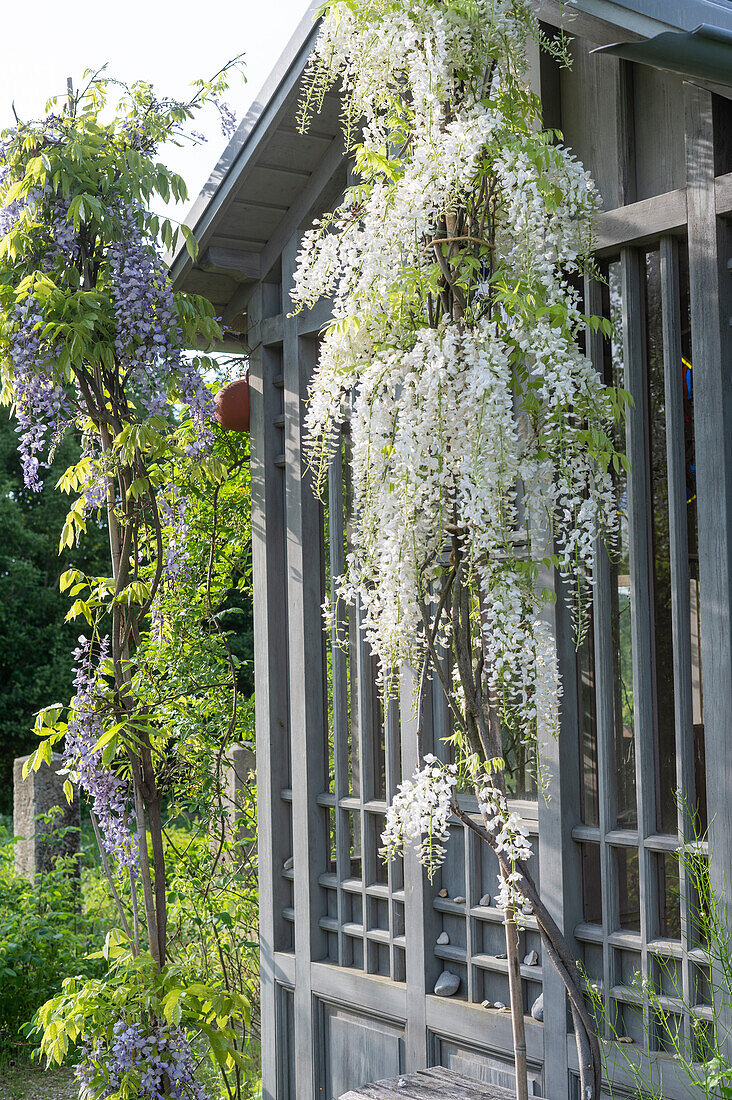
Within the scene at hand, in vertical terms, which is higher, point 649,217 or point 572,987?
point 649,217

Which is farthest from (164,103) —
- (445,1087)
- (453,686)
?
(445,1087)

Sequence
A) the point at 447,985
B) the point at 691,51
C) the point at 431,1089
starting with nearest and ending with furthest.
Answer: the point at 691,51 → the point at 431,1089 → the point at 447,985

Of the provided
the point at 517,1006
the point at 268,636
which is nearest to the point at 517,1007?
the point at 517,1006

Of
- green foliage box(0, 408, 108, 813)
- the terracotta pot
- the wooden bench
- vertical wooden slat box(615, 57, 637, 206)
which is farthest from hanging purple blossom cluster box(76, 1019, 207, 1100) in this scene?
green foliage box(0, 408, 108, 813)

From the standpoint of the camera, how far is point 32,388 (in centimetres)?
382

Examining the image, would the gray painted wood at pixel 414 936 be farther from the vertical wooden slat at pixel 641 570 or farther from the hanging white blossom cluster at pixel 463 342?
the hanging white blossom cluster at pixel 463 342

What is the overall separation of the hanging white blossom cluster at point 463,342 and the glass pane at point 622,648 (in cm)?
40

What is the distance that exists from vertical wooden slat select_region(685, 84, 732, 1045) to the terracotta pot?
2313 mm

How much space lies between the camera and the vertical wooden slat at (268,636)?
432 centimetres

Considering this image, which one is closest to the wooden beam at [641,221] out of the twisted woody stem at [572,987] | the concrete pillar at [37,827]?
the twisted woody stem at [572,987]

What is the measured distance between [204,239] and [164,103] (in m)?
0.54

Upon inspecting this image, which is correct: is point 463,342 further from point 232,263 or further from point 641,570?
point 232,263

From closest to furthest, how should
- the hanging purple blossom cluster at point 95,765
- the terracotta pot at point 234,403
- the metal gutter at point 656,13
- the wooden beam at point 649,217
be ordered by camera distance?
the metal gutter at point 656,13, the wooden beam at point 649,217, the hanging purple blossom cluster at point 95,765, the terracotta pot at point 234,403

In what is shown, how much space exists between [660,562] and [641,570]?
58 millimetres
